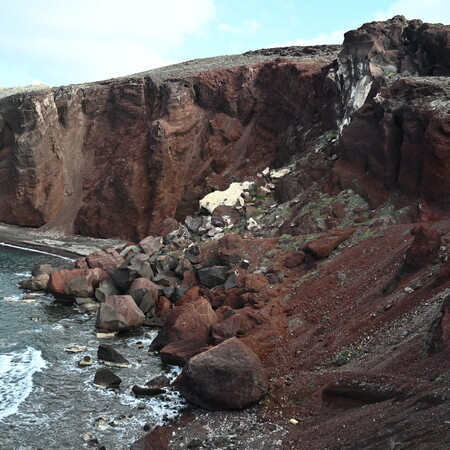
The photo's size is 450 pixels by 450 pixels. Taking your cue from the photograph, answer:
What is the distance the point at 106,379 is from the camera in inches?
684

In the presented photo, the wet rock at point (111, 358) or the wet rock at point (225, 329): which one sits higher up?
the wet rock at point (225, 329)

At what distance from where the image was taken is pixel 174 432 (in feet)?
46.9

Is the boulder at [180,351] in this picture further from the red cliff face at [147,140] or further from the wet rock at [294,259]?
the red cliff face at [147,140]

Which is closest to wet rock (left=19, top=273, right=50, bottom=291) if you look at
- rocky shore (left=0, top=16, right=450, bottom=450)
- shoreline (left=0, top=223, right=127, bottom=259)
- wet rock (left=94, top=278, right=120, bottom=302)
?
rocky shore (left=0, top=16, right=450, bottom=450)

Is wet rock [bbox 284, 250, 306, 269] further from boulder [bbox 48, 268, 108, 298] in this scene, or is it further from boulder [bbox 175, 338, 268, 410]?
boulder [bbox 48, 268, 108, 298]

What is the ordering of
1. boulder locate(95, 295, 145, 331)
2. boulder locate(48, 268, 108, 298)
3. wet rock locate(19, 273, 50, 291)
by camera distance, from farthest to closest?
wet rock locate(19, 273, 50, 291) → boulder locate(48, 268, 108, 298) → boulder locate(95, 295, 145, 331)

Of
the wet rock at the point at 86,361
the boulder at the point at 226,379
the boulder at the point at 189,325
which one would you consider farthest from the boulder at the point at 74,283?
the boulder at the point at 226,379

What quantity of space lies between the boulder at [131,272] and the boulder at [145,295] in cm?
143

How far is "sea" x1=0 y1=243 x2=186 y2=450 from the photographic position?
47.0 ft

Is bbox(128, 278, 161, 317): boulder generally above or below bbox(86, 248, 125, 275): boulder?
below

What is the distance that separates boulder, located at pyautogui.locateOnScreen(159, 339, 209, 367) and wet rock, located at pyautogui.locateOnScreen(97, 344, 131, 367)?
4.61 ft

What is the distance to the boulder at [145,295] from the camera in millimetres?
25391

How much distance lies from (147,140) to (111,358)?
28100 millimetres

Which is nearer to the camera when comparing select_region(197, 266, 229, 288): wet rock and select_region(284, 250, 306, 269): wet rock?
select_region(284, 250, 306, 269): wet rock
